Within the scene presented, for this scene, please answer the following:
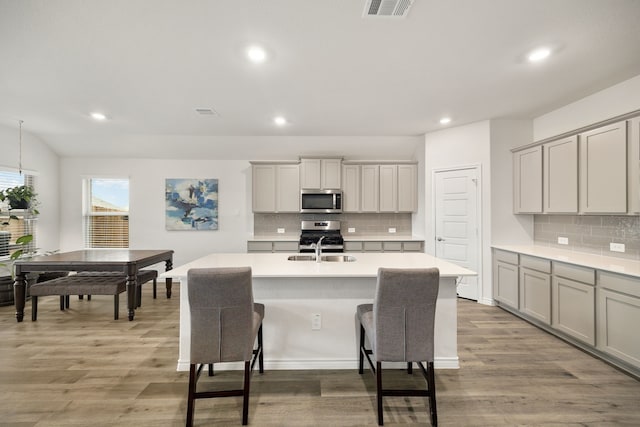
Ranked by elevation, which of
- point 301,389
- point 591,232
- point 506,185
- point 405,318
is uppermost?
point 506,185

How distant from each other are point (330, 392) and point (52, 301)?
4644 mm

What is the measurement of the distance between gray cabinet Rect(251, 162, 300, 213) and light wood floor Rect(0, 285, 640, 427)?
270cm

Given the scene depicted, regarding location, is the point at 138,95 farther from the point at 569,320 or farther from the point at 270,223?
the point at 569,320

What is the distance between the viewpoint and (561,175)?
127 inches

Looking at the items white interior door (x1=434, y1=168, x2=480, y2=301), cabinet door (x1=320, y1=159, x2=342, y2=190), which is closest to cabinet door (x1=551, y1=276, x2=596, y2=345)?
white interior door (x1=434, y1=168, x2=480, y2=301)

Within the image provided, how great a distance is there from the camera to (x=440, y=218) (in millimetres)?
4625

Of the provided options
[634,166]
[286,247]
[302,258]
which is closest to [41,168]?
[286,247]

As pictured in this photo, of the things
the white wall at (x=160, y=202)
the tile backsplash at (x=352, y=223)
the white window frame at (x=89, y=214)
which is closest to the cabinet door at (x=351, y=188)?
the tile backsplash at (x=352, y=223)

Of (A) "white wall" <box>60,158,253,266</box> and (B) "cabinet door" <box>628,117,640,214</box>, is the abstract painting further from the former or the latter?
(B) "cabinet door" <box>628,117,640,214</box>

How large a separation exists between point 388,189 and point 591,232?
111 inches

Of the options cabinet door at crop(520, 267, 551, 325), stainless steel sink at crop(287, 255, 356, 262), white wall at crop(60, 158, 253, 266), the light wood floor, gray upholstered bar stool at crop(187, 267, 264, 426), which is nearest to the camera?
gray upholstered bar stool at crop(187, 267, 264, 426)

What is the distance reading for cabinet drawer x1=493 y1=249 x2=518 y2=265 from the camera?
3567 mm

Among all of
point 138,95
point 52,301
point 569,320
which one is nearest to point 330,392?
point 569,320

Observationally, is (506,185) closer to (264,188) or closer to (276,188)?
(276,188)
